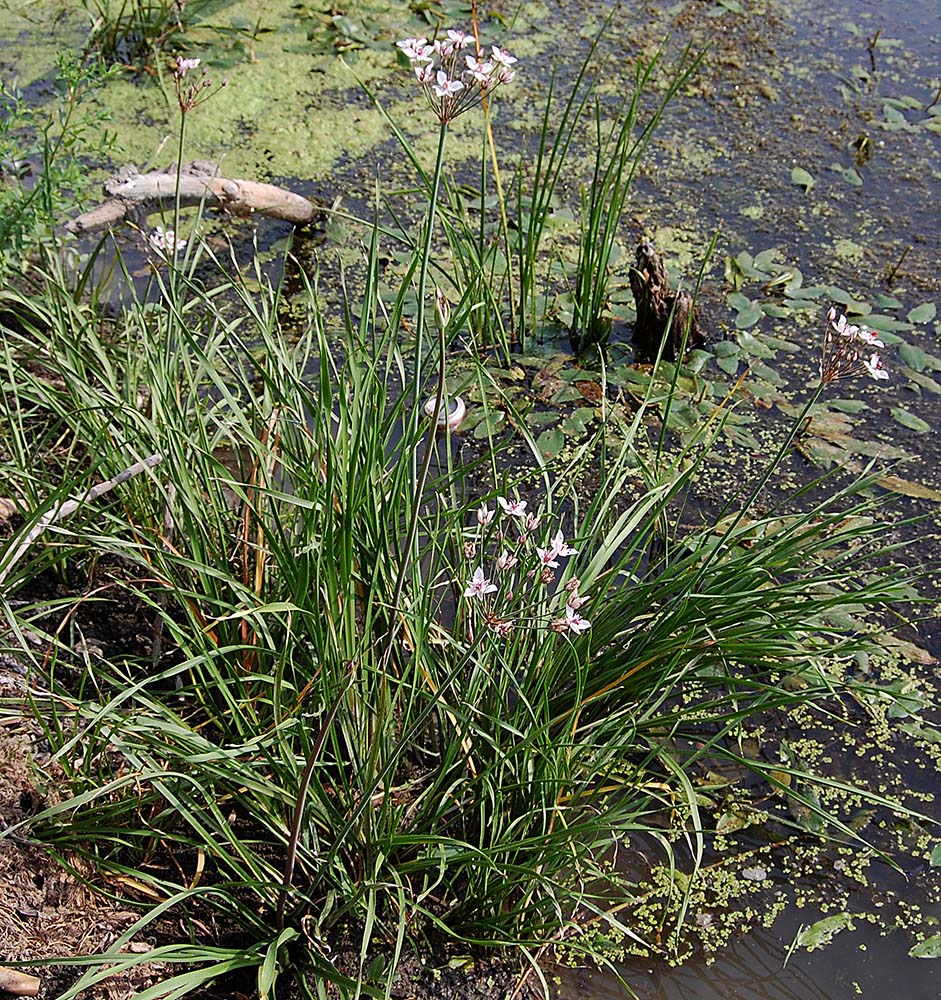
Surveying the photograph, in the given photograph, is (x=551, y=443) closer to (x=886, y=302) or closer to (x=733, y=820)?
(x=733, y=820)

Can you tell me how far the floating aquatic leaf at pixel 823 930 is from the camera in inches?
62.1

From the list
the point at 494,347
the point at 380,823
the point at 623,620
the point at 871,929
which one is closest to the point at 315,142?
the point at 494,347

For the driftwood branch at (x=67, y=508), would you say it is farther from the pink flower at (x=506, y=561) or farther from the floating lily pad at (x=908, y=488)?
the floating lily pad at (x=908, y=488)

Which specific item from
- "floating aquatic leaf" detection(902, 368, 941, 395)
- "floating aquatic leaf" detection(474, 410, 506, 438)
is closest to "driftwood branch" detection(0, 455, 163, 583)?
"floating aquatic leaf" detection(474, 410, 506, 438)

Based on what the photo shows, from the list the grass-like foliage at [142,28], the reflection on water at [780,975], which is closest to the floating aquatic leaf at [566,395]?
the reflection on water at [780,975]

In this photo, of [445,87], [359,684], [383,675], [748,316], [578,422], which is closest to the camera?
[445,87]

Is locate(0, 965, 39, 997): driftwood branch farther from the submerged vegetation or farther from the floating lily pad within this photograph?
the floating lily pad

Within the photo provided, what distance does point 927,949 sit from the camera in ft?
5.12

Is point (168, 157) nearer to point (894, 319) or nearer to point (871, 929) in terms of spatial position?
point (894, 319)

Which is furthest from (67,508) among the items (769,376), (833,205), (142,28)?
(142,28)

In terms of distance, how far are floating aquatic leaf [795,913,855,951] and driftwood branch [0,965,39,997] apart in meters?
1.07

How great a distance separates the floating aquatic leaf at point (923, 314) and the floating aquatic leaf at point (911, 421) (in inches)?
13.6

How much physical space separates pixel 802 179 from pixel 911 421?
41.2 inches

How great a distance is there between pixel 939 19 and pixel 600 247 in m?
2.33
